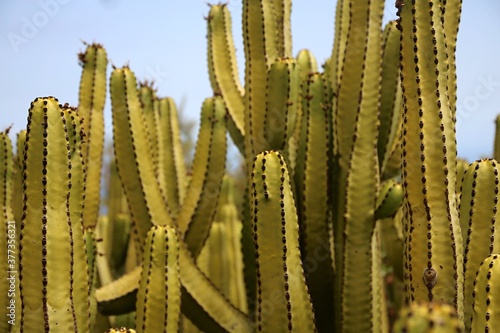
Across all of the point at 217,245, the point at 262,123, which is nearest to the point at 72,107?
the point at 262,123

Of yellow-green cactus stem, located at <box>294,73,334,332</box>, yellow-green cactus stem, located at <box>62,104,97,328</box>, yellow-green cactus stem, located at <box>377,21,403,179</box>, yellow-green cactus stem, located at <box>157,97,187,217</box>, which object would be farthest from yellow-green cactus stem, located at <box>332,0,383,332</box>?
yellow-green cactus stem, located at <box>157,97,187,217</box>

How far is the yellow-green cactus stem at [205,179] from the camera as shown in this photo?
15.3 ft

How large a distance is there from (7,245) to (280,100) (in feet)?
6.07

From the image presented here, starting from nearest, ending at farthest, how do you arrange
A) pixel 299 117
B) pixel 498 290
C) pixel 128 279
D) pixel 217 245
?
pixel 498 290, pixel 128 279, pixel 299 117, pixel 217 245

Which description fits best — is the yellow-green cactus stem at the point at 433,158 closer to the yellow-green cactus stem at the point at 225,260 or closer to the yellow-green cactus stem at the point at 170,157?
the yellow-green cactus stem at the point at 170,157

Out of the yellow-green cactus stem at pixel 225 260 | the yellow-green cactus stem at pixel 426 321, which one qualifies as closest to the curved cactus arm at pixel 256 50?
the yellow-green cactus stem at pixel 225 260

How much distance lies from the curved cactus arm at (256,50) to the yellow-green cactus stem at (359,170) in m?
0.58

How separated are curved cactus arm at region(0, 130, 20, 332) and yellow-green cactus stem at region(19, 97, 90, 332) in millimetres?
724

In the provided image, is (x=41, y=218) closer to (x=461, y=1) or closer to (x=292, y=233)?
(x=292, y=233)

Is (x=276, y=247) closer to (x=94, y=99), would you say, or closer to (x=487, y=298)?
(x=487, y=298)

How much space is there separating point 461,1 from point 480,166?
39.1 inches

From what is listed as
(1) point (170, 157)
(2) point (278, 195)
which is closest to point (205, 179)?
(1) point (170, 157)

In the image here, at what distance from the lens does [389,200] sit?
11.9 feet

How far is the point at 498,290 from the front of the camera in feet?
8.06
